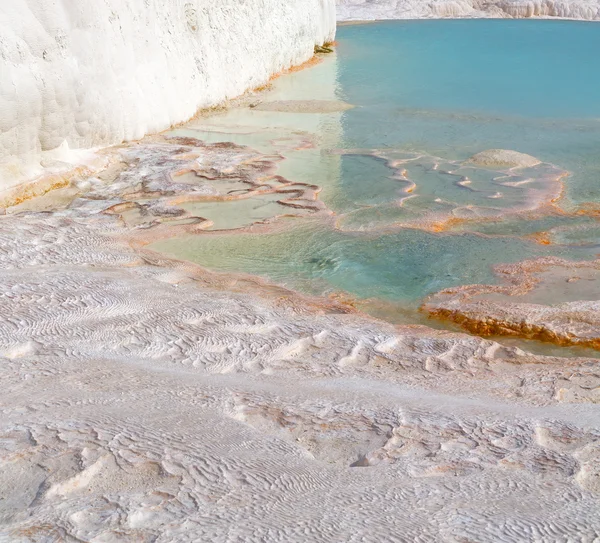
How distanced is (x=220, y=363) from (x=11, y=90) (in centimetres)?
308

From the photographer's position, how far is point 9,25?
5105 millimetres

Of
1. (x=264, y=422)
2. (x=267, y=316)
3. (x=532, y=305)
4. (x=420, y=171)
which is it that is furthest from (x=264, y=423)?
(x=420, y=171)

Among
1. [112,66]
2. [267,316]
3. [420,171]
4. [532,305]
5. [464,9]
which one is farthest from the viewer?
[464,9]

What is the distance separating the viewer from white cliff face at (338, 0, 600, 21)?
1975 centimetres

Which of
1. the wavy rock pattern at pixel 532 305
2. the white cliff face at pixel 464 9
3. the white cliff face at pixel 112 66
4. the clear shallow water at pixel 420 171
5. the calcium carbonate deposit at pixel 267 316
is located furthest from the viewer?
the white cliff face at pixel 464 9

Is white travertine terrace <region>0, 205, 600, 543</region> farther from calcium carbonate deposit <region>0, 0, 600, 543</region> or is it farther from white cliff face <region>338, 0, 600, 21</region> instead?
white cliff face <region>338, 0, 600, 21</region>

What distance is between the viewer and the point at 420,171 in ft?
19.8

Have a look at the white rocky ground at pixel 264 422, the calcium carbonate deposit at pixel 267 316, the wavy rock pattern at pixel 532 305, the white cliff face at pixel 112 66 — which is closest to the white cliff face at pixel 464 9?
the white cliff face at pixel 112 66

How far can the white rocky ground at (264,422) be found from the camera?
66.7 inches

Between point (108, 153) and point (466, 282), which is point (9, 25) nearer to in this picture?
point (108, 153)

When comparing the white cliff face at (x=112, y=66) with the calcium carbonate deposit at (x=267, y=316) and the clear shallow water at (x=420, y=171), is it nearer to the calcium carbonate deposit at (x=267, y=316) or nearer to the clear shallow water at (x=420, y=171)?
the calcium carbonate deposit at (x=267, y=316)

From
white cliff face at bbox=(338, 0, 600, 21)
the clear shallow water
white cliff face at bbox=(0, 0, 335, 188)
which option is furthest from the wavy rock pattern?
Answer: white cliff face at bbox=(338, 0, 600, 21)

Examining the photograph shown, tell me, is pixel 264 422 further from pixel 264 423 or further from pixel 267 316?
pixel 267 316

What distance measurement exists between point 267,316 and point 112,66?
13.0 feet
